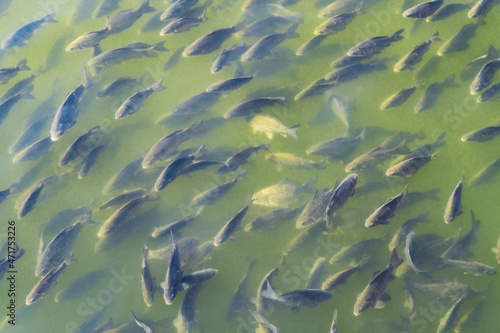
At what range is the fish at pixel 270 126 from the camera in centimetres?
505

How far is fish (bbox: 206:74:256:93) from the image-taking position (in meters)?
5.30

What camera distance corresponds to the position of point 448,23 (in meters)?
5.81

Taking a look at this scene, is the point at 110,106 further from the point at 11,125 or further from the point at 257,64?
the point at 257,64

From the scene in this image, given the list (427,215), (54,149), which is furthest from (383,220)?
(54,149)

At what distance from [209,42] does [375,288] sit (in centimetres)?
404

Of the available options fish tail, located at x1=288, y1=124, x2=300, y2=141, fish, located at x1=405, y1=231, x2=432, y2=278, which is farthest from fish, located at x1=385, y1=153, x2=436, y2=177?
fish tail, located at x1=288, y1=124, x2=300, y2=141

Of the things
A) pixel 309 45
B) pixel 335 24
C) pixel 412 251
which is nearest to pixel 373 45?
pixel 335 24

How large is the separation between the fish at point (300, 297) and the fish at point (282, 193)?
1079 millimetres

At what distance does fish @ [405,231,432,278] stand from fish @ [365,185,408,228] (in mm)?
312

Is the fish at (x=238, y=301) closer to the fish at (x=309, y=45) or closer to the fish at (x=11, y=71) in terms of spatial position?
the fish at (x=309, y=45)

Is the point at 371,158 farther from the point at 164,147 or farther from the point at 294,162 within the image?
the point at 164,147

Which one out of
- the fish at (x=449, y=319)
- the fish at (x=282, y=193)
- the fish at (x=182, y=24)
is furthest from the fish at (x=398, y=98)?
the fish at (x=182, y=24)

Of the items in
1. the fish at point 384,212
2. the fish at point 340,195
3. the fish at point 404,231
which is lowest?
the fish at point 404,231

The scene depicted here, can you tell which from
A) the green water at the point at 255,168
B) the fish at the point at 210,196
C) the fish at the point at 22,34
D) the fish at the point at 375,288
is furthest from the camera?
the fish at the point at 22,34
